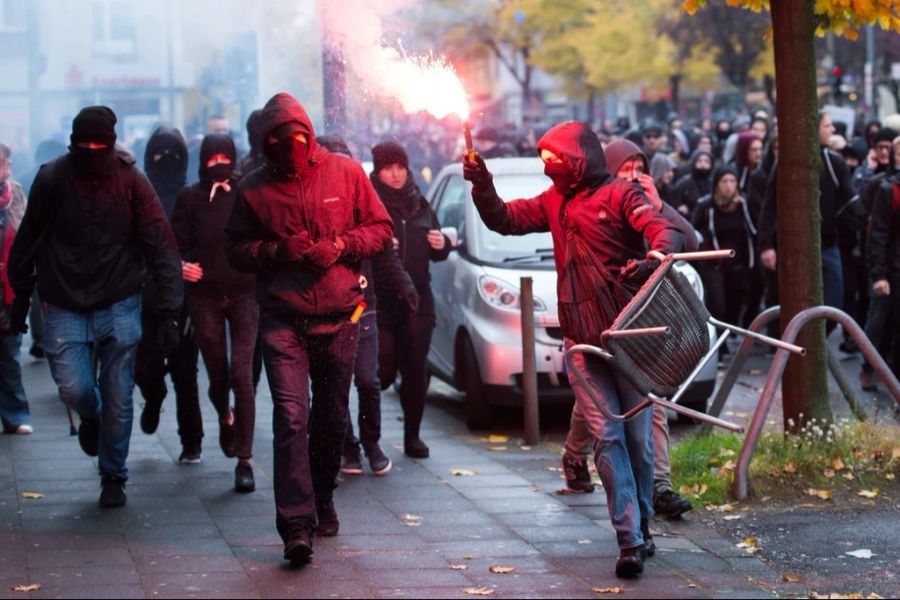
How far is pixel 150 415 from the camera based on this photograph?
33.4 ft

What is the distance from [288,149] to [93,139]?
1478mm

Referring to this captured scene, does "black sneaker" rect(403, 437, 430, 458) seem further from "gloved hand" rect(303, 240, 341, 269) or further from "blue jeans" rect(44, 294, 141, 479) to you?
"gloved hand" rect(303, 240, 341, 269)

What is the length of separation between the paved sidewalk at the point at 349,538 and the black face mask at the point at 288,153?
163 centimetres

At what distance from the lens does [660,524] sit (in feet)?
26.5

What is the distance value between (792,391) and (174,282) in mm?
3388

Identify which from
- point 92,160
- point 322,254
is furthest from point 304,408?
point 92,160

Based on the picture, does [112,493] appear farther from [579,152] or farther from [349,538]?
[579,152]

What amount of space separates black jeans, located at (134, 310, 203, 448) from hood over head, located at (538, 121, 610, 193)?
131 inches

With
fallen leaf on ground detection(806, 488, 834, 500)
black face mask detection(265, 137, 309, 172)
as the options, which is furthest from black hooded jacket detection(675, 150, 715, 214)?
black face mask detection(265, 137, 309, 172)

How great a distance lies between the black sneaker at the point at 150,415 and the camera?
1012cm

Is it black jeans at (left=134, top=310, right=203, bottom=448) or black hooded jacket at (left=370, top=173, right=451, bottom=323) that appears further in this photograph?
black hooded jacket at (left=370, top=173, right=451, bottom=323)

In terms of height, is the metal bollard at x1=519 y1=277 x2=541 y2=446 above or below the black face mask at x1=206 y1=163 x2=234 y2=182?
below

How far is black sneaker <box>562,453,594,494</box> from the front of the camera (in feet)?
28.8

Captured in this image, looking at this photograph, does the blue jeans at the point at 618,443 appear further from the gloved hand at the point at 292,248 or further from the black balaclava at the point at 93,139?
the black balaclava at the point at 93,139
